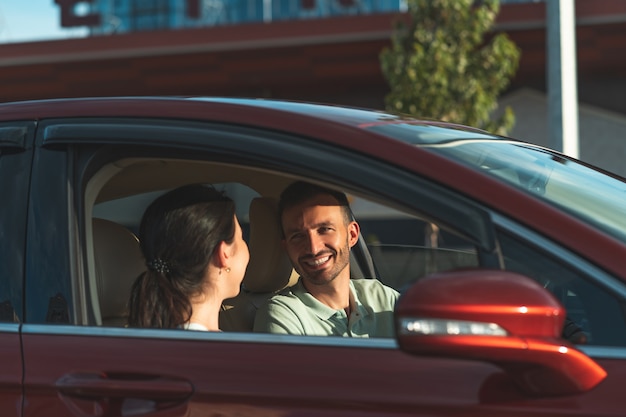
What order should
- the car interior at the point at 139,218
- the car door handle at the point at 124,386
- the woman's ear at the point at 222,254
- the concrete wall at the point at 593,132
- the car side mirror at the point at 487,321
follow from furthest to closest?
the concrete wall at the point at 593,132 → the woman's ear at the point at 222,254 → the car interior at the point at 139,218 → the car door handle at the point at 124,386 → the car side mirror at the point at 487,321

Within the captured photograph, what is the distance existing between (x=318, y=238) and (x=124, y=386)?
928 mm

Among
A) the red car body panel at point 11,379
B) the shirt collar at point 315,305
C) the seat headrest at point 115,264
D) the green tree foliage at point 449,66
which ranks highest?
the seat headrest at point 115,264

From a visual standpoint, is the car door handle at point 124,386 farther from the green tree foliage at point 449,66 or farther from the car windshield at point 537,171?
the green tree foliage at point 449,66

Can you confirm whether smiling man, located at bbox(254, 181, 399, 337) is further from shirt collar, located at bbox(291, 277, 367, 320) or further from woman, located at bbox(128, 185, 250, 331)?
woman, located at bbox(128, 185, 250, 331)

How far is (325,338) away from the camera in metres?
2.31

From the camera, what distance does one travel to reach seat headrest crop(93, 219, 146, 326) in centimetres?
277

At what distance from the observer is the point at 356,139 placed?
2391mm

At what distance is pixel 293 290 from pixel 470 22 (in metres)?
14.8

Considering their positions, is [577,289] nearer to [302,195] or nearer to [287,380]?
[287,380]

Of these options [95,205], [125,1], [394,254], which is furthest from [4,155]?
[125,1]

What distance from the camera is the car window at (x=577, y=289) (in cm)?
216

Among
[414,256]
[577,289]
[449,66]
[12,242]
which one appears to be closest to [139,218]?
[12,242]

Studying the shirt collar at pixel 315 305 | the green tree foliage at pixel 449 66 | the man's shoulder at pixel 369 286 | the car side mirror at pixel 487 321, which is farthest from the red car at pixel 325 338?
the green tree foliage at pixel 449 66

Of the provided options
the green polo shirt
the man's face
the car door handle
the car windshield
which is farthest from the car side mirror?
the man's face
